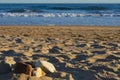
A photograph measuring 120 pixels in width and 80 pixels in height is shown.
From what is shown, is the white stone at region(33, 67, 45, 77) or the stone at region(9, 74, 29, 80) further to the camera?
the white stone at region(33, 67, 45, 77)

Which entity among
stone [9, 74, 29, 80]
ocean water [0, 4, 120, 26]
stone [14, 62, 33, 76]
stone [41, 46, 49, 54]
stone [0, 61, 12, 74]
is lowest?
ocean water [0, 4, 120, 26]

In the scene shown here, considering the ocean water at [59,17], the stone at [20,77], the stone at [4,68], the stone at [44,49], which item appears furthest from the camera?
the ocean water at [59,17]

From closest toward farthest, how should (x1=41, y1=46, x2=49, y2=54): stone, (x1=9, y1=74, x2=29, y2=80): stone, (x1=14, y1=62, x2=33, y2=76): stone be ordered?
(x1=9, y1=74, x2=29, y2=80): stone
(x1=14, y1=62, x2=33, y2=76): stone
(x1=41, y1=46, x2=49, y2=54): stone

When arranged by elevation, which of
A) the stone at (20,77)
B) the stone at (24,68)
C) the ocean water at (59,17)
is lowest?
the ocean water at (59,17)

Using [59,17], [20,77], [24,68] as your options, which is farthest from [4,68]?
[59,17]

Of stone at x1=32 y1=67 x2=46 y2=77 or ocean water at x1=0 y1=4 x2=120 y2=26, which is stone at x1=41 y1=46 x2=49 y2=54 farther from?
ocean water at x1=0 y1=4 x2=120 y2=26

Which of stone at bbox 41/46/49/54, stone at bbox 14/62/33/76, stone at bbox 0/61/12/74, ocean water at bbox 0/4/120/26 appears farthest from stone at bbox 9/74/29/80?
ocean water at bbox 0/4/120/26

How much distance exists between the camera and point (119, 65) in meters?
5.48

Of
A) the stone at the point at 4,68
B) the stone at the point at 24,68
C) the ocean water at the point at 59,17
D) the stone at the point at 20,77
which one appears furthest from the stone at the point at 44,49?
the ocean water at the point at 59,17

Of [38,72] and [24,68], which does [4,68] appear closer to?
[24,68]

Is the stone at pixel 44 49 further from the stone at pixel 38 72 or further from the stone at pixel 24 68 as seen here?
the stone at pixel 24 68

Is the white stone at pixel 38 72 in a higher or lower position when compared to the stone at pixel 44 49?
higher

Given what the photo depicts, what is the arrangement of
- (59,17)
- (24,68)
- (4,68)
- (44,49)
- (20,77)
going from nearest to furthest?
1. (20,77)
2. (24,68)
3. (4,68)
4. (44,49)
5. (59,17)

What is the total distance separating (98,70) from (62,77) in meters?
0.73
